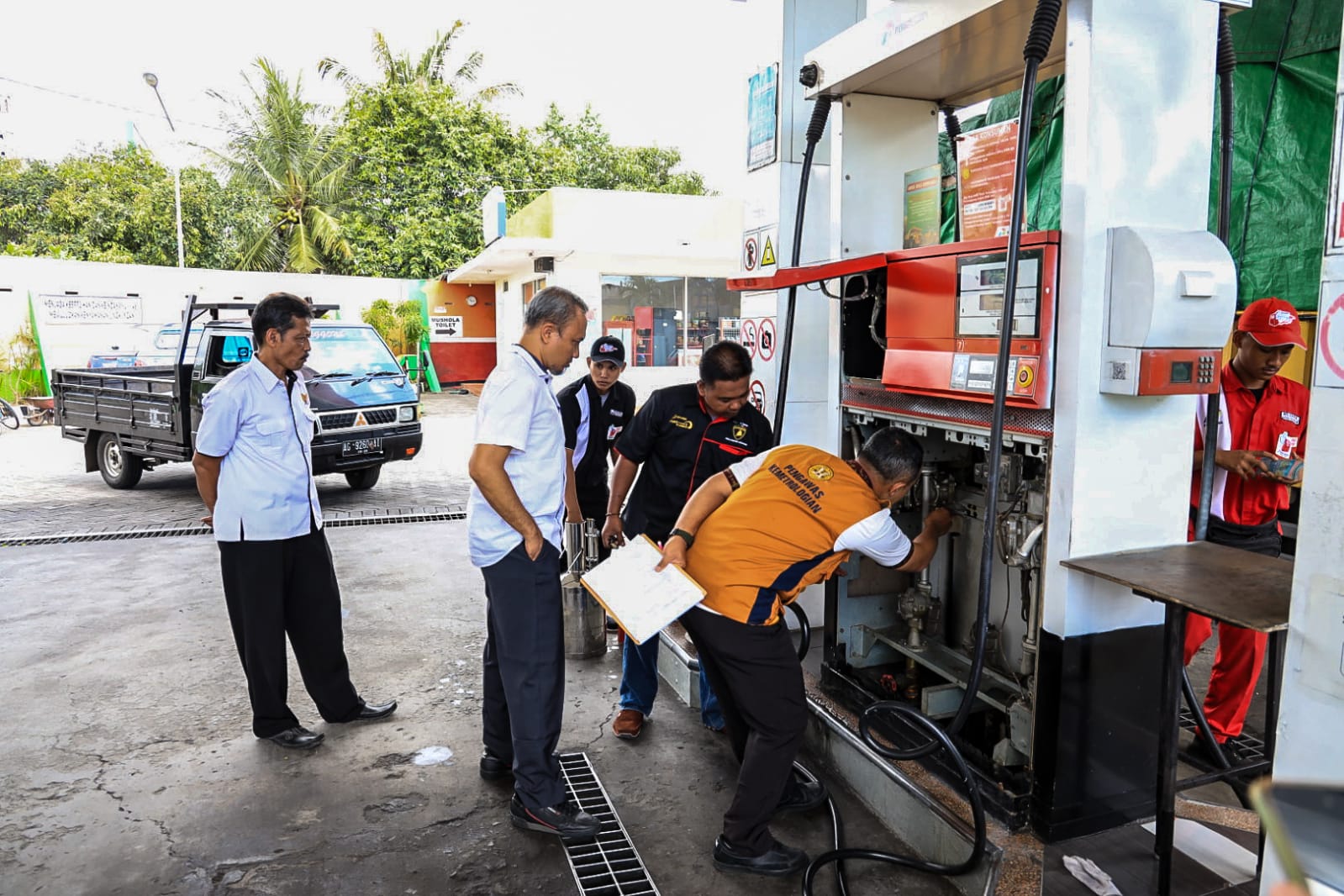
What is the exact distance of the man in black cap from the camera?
16.2ft

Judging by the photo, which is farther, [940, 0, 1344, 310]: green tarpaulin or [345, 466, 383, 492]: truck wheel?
[345, 466, 383, 492]: truck wheel

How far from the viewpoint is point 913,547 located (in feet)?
10.2

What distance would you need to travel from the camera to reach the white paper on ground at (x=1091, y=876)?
285 cm

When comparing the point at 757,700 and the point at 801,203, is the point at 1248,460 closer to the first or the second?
the point at 801,203

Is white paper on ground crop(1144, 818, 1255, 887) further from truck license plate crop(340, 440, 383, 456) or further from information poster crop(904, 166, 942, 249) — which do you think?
truck license plate crop(340, 440, 383, 456)

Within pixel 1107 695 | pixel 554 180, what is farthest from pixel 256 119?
pixel 1107 695

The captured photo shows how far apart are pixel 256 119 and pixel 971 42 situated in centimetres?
2731

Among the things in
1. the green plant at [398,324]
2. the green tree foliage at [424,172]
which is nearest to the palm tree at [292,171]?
the green tree foliage at [424,172]

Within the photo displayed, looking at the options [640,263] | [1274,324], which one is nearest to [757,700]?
[1274,324]

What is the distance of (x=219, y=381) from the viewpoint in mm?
9078

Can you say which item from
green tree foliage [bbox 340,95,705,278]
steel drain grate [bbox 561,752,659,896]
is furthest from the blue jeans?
green tree foliage [bbox 340,95,705,278]

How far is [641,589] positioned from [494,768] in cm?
136

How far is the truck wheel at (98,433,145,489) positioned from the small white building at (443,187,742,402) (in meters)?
7.73

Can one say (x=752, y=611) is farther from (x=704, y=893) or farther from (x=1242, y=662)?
(x=1242, y=662)
